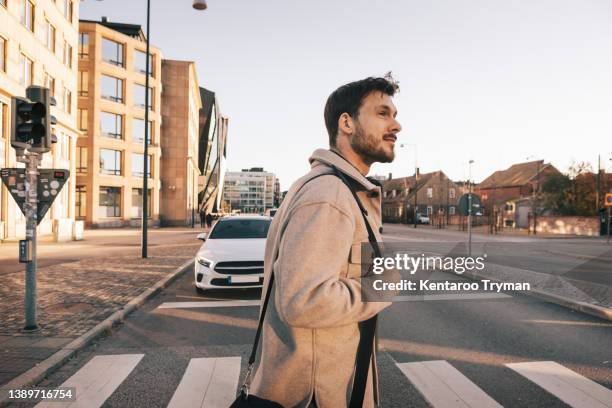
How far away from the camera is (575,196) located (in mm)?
42438

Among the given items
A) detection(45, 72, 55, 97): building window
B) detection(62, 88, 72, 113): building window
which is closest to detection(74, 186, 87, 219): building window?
detection(62, 88, 72, 113): building window

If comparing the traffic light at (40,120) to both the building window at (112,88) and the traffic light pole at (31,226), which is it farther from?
the building window at (112,88)

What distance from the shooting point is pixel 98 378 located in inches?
166

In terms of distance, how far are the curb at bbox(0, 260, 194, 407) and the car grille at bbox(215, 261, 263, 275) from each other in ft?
4.91

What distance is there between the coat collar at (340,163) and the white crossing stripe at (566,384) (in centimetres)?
342

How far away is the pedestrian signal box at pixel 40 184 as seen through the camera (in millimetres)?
5672

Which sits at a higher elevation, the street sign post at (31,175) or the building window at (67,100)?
the building window at (67,100)

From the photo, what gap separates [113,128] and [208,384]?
40.2 m

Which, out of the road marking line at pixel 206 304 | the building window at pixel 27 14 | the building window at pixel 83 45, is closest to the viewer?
the road marking line at pixel 206 304

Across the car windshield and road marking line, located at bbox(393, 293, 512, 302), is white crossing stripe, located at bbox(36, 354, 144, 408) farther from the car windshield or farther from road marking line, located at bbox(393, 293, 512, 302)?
the car windshield

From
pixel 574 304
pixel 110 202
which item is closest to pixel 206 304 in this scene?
pixel 574 304

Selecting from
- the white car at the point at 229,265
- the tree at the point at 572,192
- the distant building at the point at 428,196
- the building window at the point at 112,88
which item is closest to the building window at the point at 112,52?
the building window at the point at 112,88

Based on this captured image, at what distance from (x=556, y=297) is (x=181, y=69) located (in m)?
44.1

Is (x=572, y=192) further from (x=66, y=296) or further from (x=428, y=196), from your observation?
(x=66, y=296)
